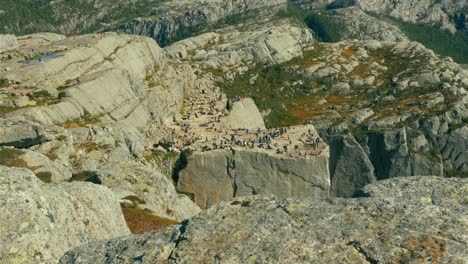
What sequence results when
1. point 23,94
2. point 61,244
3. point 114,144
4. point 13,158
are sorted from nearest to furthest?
1. point 61,244
2. point 13,158
3. point 114,144
4. point 23,94

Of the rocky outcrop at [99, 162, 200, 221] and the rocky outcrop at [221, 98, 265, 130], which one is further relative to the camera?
the rocky outcrop at [221, 98, 265, 130]

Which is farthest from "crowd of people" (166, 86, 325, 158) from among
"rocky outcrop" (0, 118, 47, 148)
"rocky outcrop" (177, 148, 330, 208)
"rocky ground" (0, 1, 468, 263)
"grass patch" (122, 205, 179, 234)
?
"grass patch" (122, 205, 179, 234)

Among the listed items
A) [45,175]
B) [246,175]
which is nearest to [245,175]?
[246,175]

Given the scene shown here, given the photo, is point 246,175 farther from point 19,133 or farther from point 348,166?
point 348,166

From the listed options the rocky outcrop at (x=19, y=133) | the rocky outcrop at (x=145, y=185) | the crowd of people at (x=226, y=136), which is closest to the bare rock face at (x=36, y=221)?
the rocky outcrop at (x=145, y=185)

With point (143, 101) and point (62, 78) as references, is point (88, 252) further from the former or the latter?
point (143, 101)

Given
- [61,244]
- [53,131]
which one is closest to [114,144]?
[53,131]

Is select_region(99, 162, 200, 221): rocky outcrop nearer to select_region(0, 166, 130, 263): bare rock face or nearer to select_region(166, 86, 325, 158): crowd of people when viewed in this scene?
select_region(0, 166, 130, 263): bare rock face
